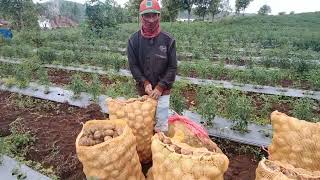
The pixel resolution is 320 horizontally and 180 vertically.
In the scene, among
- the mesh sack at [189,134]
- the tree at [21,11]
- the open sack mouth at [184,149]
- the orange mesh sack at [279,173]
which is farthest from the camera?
the tree at [21,11]

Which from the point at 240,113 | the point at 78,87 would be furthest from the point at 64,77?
the point at 240,113

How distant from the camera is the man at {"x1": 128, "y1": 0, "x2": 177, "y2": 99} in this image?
10.4 feet

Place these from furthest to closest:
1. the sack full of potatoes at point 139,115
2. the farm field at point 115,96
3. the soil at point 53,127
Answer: the farm field at point 115,96 < the soil at point 53,127 < the sack full of potatoes at point 139,115

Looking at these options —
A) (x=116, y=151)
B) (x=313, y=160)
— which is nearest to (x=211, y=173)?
(x=116, y=151)

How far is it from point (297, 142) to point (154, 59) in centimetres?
144

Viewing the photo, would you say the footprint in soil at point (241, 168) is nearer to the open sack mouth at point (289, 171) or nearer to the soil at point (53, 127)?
the open sack mouth at point (289, 171)

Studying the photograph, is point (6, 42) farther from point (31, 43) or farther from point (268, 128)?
point (268, 128)

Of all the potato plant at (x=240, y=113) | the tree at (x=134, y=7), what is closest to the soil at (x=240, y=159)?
the potato plant at (x=240, y=113)

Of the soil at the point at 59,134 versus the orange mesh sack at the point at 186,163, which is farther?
the soil at the point at 59,134

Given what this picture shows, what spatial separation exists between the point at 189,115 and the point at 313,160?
2.40 meters

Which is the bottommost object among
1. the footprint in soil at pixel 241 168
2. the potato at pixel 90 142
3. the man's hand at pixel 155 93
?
the footprint in soil at pixel 241 168

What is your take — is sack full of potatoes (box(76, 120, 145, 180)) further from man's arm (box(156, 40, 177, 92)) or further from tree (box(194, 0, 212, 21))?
tree (box(194, 0, 212, 21))

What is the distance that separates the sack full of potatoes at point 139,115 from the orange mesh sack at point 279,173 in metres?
1.14

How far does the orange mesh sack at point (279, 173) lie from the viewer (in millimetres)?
1990
